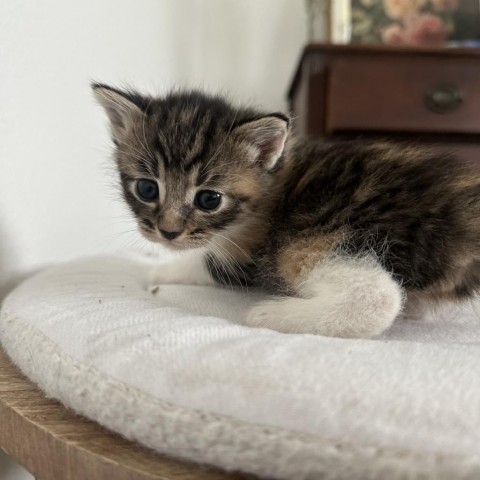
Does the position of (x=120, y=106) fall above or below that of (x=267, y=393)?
above

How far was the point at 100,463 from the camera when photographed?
0.45m

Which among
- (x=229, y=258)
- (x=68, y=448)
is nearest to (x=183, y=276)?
(x=229, y=258)

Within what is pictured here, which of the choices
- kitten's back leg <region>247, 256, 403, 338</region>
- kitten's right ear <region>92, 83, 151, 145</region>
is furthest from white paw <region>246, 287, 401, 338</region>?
kitten's right ear <region>92, 83, 151, 145</region>

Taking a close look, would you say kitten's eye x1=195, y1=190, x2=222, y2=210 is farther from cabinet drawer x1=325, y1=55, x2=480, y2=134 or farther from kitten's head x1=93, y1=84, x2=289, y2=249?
cabinet drawer x1=325, y1=55, x2=480, y2=134

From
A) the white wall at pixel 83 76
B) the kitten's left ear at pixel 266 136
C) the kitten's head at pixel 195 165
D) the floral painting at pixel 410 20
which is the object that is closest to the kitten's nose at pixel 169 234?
the kitten's head at pixel 195 165

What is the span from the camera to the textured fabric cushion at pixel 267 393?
1.36ft

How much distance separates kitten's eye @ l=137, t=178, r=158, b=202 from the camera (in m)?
0.90

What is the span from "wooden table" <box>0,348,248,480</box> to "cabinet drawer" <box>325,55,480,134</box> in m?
1.32

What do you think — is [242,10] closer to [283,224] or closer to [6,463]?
[283,224]

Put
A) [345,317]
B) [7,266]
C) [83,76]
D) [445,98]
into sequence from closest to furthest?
[345,317], [7,266], [83,76], [445,98]

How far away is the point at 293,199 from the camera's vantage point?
88 cm

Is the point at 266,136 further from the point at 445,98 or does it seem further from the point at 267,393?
the point at 445,98

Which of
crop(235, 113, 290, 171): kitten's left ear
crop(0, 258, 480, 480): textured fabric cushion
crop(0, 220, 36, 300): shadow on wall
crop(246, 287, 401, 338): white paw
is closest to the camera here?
crop(0, 258, 480, 480): textured fabric cushion

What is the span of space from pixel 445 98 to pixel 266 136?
994mm
